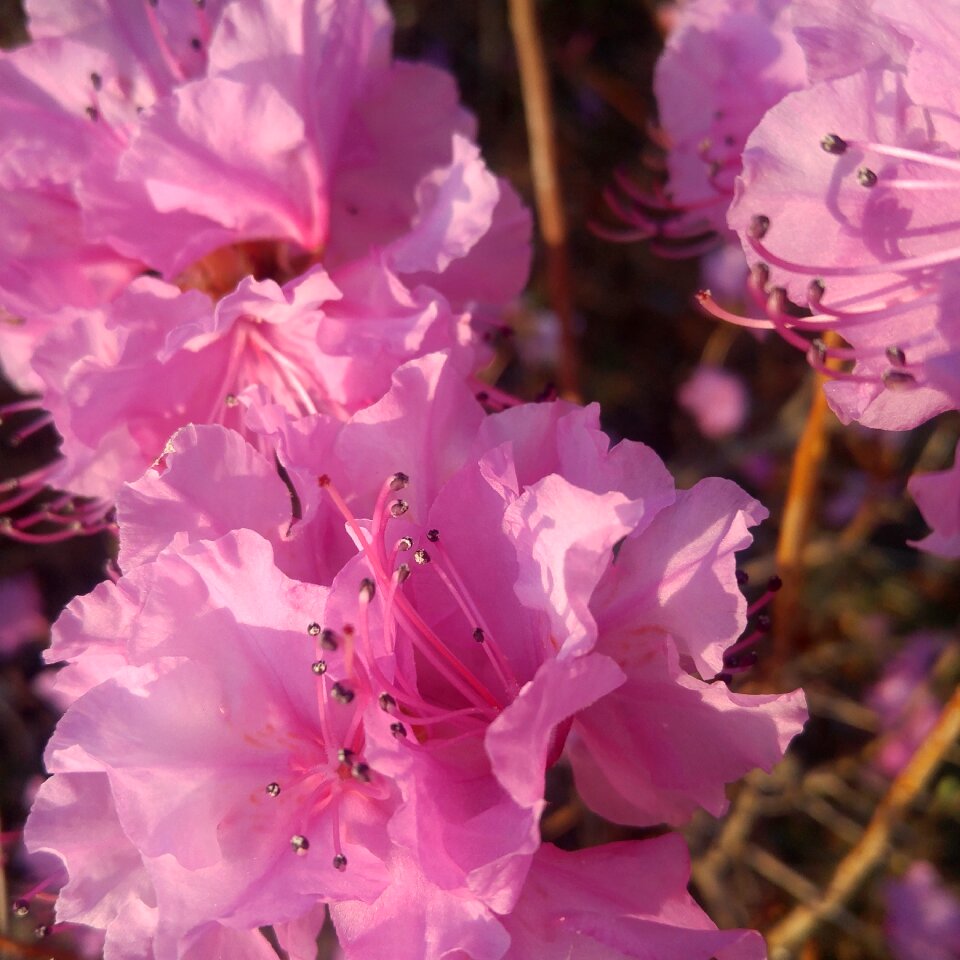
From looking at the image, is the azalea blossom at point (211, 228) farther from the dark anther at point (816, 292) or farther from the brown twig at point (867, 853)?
the brown twig at point (867, 853)

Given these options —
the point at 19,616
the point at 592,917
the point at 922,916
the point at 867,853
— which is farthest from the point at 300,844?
the point at 19,616

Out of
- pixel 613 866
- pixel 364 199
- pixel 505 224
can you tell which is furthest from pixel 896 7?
pixel 613 866

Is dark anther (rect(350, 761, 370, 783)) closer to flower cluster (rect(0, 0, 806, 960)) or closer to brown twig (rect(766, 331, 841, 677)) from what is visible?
flower cluster (rect(0, 0, 806, 960))

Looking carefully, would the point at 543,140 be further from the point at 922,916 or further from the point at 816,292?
the point at 922,916

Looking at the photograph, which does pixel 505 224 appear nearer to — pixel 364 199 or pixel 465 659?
pixel 364 199

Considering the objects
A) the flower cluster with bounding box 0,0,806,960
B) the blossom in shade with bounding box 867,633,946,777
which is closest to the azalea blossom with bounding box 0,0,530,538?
the flower cluster with bounding box 0,0,806,960
